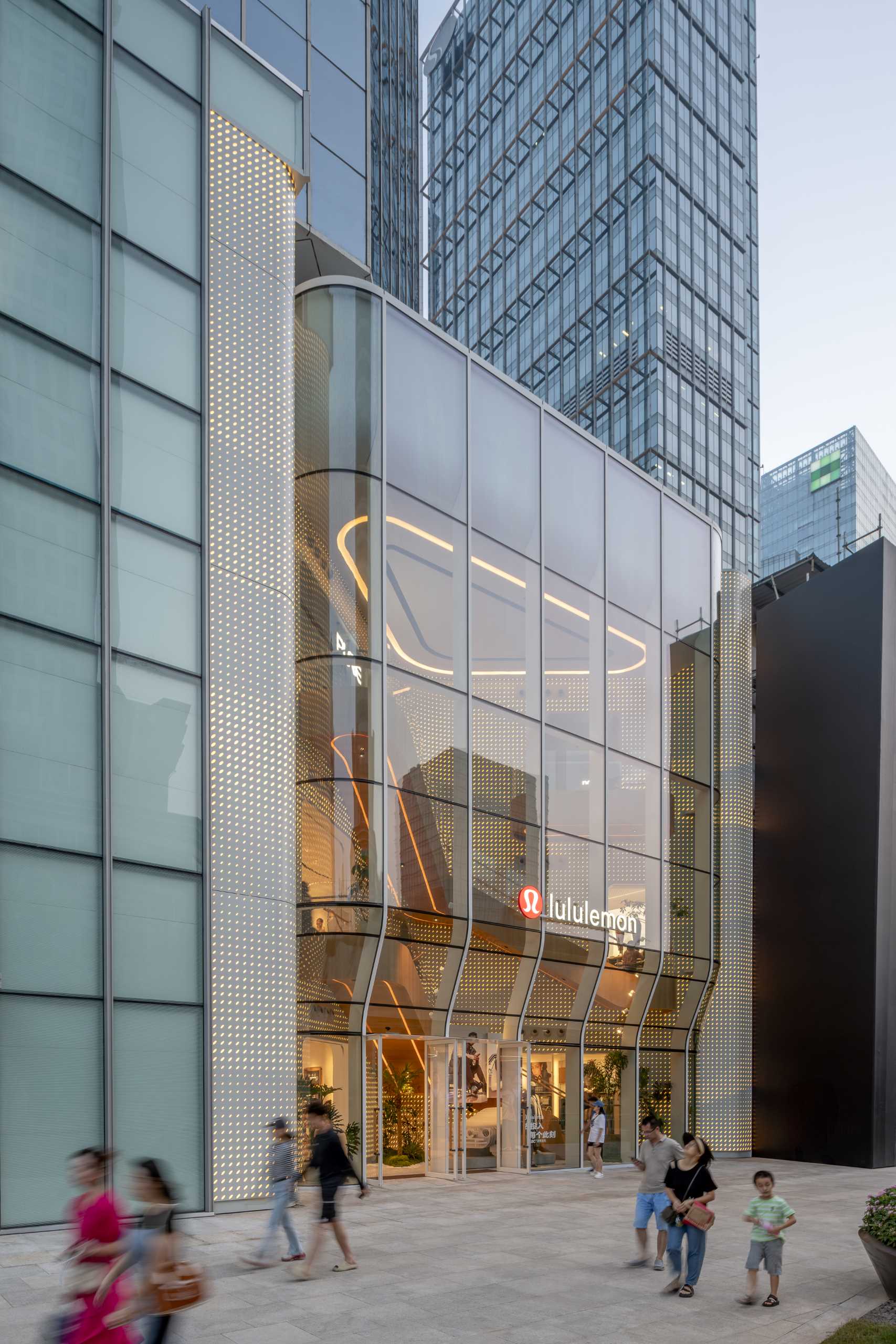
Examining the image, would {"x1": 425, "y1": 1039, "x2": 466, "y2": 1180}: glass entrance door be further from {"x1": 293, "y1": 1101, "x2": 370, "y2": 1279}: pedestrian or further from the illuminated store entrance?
{"x1": 293, "y1": 1101, "x2": 370, "y2": 1279}: pedestrian

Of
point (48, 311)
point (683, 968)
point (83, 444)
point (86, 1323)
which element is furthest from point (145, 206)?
point (683, 968)

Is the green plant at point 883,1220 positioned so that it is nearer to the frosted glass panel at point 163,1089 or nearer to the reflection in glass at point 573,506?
the frosted glass panel at point 163,1089

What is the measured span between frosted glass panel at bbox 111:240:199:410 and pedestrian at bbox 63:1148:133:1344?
39.1ft

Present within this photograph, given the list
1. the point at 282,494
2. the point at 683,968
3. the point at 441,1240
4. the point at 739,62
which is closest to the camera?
the point at 441,1240

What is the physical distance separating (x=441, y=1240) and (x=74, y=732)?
24.9 feet

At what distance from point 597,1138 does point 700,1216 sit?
40.2ft

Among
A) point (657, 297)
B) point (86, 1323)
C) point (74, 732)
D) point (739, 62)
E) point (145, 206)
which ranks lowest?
point (86, 1323)

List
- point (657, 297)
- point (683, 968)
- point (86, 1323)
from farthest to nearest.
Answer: point (657, 297)
point (683, 968)
point (86, 1323)

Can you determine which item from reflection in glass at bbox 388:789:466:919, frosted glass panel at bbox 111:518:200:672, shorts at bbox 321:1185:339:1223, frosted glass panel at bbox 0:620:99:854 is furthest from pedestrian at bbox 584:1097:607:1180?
frosted glass panel at bbox 0:620:99:854

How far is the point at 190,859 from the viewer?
16.4 metres

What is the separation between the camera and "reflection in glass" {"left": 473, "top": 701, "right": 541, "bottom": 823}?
22.0 m

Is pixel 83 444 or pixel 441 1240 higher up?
pixel 83 444

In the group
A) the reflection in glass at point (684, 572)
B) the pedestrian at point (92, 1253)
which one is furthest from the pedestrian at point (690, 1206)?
the reflection in glass at point (684, 572)

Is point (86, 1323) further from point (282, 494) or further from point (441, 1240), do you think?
point (282, 494)
